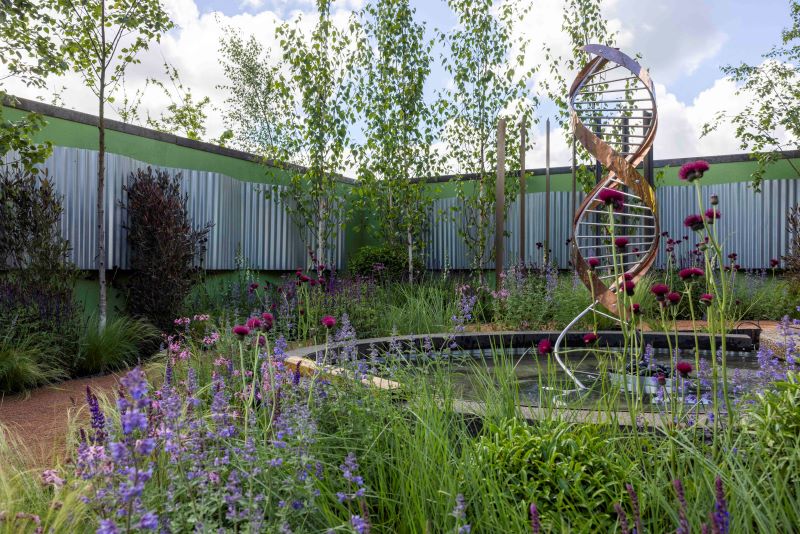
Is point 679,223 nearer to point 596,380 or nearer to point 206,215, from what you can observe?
point 206,215

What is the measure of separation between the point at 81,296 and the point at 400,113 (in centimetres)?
545

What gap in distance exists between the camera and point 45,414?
4133 millimetres

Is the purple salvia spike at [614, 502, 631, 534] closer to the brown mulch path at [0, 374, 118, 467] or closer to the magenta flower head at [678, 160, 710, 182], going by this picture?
the magenta flower head at [678, 160, 710, 182]

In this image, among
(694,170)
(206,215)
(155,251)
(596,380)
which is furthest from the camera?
(206,215)

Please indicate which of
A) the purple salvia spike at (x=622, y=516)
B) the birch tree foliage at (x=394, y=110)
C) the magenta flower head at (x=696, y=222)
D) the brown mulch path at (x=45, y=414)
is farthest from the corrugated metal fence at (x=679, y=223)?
the purple salvia spike at (x=622, y=516)

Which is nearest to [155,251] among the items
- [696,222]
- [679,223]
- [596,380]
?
[596,380]

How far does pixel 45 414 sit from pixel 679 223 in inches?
396

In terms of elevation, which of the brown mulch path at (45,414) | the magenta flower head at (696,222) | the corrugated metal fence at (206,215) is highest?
the corrugated metal fence at (206,215)

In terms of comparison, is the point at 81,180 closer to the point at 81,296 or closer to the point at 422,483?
the point at 81,296

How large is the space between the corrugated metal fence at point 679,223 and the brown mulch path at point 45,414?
719cm

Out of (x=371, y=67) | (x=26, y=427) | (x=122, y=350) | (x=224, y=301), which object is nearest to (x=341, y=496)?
(x=26, y=427)

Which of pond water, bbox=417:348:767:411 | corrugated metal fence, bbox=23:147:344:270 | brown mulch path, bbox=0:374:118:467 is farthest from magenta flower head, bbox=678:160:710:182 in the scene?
corrugated metal fence, bbox=23:147:344:270

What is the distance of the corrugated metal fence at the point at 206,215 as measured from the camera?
6.71 m

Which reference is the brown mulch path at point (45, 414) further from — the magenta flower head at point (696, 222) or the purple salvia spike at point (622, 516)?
the magenta flower head at point (696, 222)
